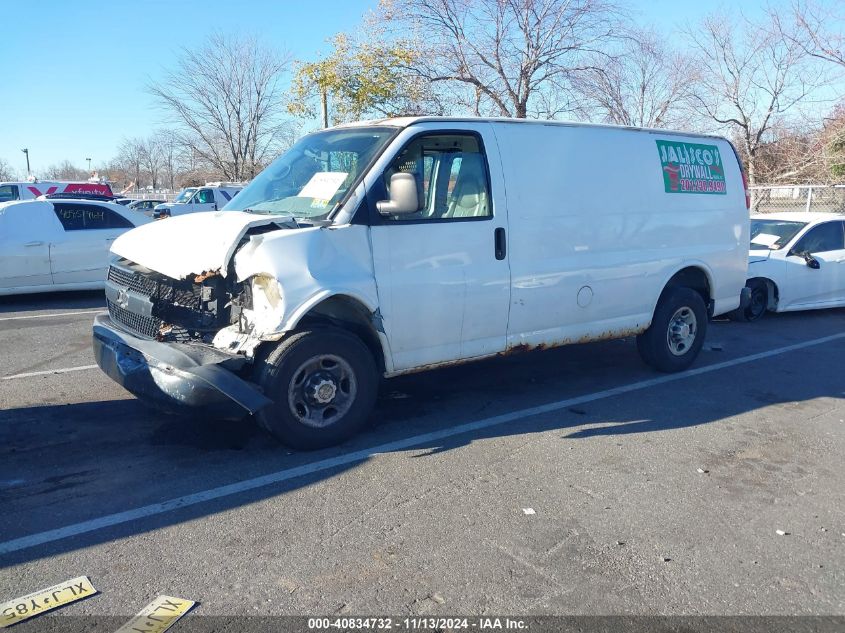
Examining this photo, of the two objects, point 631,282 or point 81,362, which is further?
point 81,362

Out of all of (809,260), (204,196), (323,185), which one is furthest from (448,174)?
(204,196)

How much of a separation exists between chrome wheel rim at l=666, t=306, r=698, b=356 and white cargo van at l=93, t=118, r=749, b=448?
0.58 m

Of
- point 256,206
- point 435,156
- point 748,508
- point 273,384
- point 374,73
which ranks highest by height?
point 374,73

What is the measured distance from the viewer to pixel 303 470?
173 inches

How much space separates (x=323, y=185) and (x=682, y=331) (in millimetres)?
3957

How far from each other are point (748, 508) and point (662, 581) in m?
1.11

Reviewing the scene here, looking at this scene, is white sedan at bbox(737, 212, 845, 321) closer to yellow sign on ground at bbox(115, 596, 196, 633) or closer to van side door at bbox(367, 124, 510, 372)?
van side door at bbox(367, 124, 510, 372)

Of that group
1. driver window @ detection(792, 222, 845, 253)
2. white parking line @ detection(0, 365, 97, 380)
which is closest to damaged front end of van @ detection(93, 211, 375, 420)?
white parking line @ detection(0, 365, 97, 380)

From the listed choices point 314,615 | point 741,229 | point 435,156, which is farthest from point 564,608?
point 741,229

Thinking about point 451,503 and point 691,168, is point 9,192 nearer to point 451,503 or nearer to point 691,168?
point 691,168

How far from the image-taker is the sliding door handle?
17.2 ft

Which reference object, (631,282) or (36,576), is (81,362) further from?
(631,282)

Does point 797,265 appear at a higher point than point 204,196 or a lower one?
lower

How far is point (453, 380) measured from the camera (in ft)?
21.5
